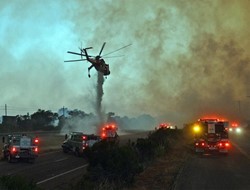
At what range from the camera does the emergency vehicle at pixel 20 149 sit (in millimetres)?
35375

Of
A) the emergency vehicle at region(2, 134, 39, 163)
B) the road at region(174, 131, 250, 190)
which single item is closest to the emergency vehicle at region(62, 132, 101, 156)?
the emergency vehicle at region(2, 134, 39, 163)

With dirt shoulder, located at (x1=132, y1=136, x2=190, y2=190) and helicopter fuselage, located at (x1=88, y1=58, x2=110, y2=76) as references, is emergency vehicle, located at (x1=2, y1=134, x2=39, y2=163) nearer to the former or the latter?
dirt shoulder, located at (x1=132, y1=136, x2=190, y2=190)

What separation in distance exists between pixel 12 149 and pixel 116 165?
1783cm

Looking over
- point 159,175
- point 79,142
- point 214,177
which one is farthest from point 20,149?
point 214,177

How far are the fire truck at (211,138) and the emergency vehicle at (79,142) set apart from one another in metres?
9.44

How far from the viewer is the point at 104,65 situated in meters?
77.9

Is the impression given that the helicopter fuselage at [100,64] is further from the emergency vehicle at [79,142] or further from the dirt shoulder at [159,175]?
the dirt shoulder at [159,175]

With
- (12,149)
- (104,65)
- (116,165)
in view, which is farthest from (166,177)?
(104,65)

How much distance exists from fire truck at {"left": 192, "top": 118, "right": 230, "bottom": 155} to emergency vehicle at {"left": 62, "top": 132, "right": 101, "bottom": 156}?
944 centimetres

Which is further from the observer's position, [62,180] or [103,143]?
[62,180]

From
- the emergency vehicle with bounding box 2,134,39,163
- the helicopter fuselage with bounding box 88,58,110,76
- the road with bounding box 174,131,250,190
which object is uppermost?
the helicopter fuselage with bounding box 88,58,110,76

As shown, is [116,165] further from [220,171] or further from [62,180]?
[220,171]

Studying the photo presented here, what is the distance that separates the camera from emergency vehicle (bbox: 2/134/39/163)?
1393 inches

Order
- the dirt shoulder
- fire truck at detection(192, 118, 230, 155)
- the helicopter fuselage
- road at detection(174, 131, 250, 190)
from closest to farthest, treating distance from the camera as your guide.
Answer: road at detection(174, 131, 250, 190), the dirt shoulder, fire truck at detection(192, 118, 230, 155), the helicopter fuselage
